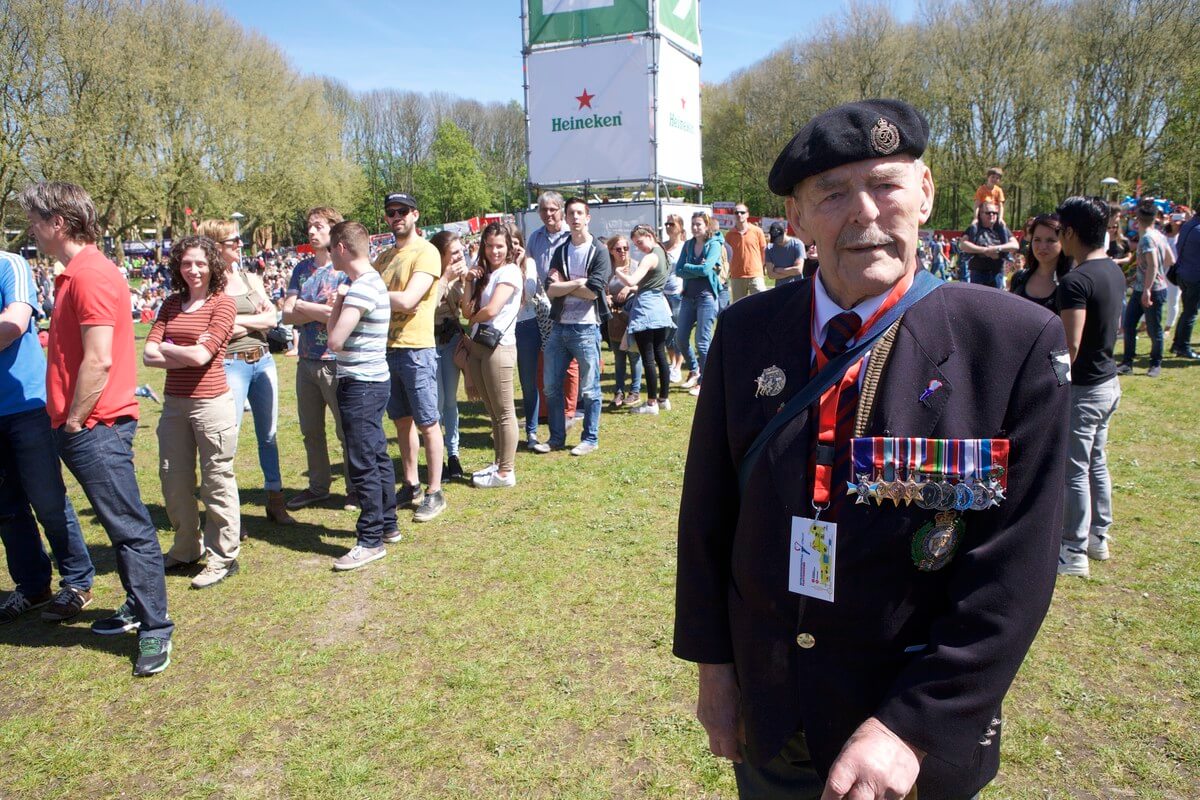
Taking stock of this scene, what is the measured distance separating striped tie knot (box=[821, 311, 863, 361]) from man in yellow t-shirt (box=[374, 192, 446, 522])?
3966 mm

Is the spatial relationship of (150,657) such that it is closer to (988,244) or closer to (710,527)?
(710,527)

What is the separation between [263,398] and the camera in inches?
213

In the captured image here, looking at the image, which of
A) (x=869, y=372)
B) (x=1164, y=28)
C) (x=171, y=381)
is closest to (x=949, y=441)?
(x=869, y=372)

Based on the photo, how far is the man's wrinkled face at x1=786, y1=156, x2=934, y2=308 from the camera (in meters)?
1.40

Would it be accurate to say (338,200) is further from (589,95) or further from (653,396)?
(653,396)

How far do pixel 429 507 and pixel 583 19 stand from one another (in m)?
10.1

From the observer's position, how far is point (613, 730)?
312cm

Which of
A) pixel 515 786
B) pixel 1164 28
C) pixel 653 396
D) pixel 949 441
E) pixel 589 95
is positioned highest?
pixel 1164 28

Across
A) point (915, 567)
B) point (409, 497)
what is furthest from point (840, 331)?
point (409, 497)

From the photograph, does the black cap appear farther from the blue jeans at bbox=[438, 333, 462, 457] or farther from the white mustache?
the white mustache

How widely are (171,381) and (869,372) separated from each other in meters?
4.12

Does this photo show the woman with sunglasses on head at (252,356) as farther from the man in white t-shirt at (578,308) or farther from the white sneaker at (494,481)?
the man in white t-shirt at (578,308)

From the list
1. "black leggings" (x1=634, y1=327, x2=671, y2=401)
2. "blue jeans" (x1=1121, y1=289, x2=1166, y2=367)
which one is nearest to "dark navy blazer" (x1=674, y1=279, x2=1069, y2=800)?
"black leggings" (x1=634, y1=327, x2=671, y2=401)

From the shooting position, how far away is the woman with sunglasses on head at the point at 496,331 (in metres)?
5.81
